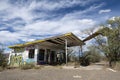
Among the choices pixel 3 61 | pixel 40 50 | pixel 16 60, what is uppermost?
pixel 40 50

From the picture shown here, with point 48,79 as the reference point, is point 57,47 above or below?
above

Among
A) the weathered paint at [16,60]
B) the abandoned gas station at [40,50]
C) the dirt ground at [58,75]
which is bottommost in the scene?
the dirt ground at [58,75]

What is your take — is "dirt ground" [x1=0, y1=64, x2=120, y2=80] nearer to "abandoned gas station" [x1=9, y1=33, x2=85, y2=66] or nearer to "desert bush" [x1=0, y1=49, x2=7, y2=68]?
"desert bush" [x1=0, y1=49, x2=7, y2=68]

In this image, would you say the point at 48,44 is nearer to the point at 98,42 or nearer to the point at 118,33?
the point at 98,42

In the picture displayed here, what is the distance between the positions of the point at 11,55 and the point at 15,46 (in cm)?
182

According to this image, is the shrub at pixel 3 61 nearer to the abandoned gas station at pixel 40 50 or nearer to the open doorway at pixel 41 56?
the abandoned gas station at pixel 40 50

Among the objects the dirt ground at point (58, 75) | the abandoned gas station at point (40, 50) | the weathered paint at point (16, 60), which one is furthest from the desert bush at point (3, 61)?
the weathered paint at point (16, 60)

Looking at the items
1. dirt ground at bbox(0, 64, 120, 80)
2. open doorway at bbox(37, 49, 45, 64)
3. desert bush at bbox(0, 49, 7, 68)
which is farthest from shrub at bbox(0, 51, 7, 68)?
open doorway at bbox(37, 49, 45, 64)

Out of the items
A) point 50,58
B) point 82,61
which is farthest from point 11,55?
point 82,61

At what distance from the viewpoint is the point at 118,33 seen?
674 inches

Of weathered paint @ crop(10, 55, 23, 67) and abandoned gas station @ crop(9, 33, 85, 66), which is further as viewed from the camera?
weathered paint @ crop(10, 55, 23, 67)

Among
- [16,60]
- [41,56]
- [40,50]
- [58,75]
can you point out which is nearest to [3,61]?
[16,60]

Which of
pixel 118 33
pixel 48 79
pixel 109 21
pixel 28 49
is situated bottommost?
pixel 48 79

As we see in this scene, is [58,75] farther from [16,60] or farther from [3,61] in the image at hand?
→ [16,60]
